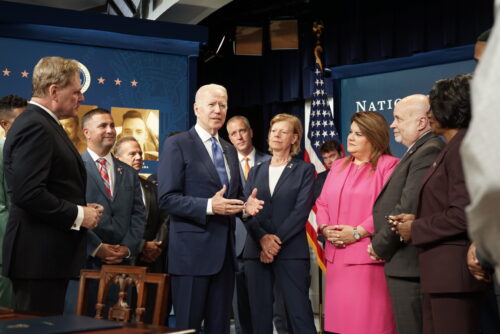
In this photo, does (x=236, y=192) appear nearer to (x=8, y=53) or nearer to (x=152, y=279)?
(x=152, y=279)

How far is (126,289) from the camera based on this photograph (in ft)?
6.31

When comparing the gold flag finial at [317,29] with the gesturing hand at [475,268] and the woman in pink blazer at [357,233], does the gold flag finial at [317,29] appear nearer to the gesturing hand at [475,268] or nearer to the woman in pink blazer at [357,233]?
the woman in pink blazer at [357,233]

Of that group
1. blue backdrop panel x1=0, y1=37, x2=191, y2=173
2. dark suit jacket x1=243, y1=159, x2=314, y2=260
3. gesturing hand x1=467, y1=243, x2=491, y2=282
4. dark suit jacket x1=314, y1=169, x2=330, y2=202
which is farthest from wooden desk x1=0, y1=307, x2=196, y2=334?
dark suit jacket x1=314, y1=169, x2=330, y2=202

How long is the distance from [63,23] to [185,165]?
2818mm

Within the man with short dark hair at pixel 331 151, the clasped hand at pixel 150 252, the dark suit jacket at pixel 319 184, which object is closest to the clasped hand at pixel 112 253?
the clasped hand at pixel 150 252

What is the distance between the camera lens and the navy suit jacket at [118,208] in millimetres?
3793

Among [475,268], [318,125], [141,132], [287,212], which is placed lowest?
[475,268]

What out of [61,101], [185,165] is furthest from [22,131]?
[185,165]

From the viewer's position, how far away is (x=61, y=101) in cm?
279

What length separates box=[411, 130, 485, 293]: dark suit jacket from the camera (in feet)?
8.18

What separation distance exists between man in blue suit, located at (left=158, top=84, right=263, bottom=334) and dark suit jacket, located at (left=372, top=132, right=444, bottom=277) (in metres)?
0.64

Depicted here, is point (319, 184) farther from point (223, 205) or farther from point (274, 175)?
point (223, 205)

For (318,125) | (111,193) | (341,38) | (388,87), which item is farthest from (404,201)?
(341,38)

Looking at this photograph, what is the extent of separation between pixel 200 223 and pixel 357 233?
3.00ft
